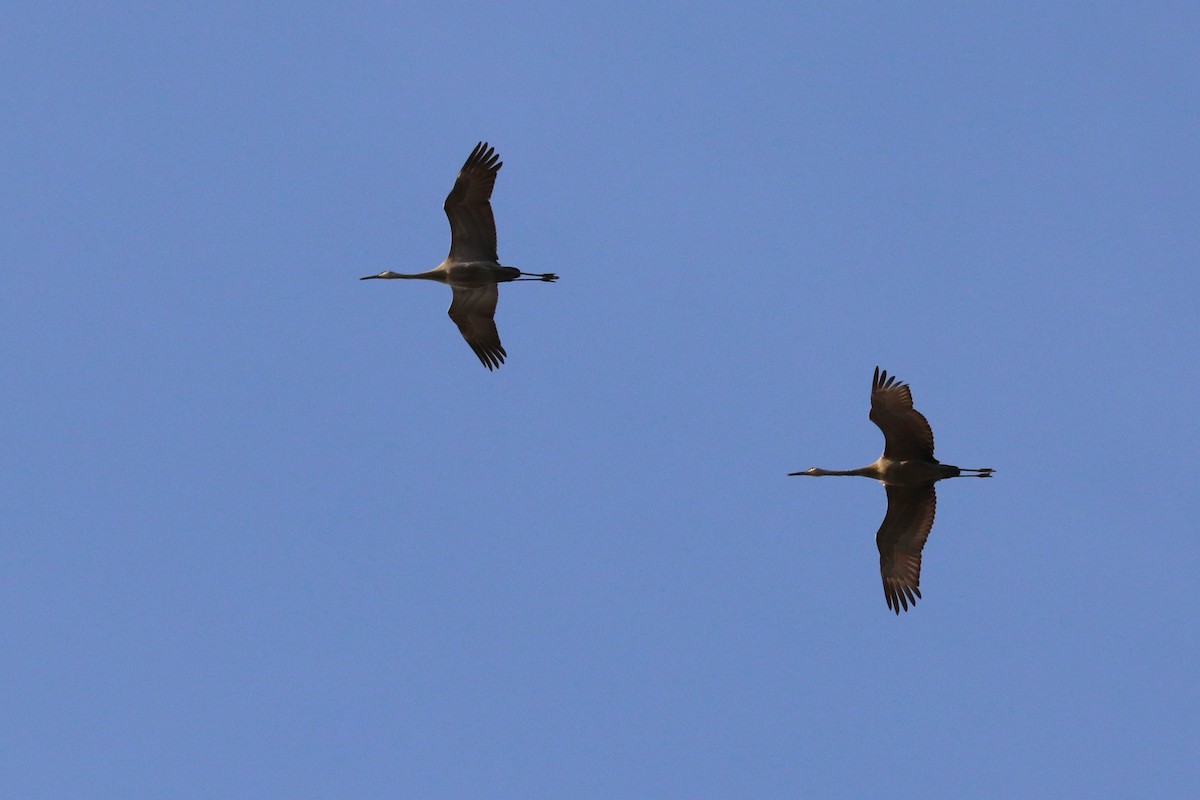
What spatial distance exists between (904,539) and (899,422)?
2602 millimetres

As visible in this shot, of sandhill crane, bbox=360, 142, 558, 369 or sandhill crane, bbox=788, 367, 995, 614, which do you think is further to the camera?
sandhill crane, bbox=360, 142, 558, 369

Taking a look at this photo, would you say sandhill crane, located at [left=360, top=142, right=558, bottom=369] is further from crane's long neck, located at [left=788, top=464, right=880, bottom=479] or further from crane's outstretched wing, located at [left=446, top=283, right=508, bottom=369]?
crane's long neck, located at [left=788, top=464, right=880, bottom=479]

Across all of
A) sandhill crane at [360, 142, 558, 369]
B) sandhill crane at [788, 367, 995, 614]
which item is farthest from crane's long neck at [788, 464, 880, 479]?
sandhill crane at [360, 142, 558, 369]

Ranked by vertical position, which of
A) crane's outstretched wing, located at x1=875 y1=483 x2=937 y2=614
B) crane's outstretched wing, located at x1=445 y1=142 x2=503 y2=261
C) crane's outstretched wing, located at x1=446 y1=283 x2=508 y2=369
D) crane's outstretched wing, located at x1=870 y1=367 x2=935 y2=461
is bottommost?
crane's outstretched wing, located at x1=875 y1=483 x2=937 y2=614

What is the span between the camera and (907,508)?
32.2 m

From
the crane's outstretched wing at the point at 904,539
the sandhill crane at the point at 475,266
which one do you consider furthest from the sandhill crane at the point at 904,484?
the sandhill crane at the point at 475,266

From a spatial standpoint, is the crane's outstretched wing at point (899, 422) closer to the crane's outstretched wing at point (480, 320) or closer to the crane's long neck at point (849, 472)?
the crane's long neck at point (849, 472)

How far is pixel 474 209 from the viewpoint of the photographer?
34375 millimetres

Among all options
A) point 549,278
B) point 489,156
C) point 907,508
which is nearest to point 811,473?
point 907,508

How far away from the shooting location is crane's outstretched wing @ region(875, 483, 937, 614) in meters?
32.1

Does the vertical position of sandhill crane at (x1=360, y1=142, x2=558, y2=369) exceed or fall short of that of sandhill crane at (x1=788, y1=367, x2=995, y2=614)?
it exceeds it

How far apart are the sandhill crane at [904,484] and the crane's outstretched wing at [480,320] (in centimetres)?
858

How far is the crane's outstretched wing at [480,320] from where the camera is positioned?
35.9 meters

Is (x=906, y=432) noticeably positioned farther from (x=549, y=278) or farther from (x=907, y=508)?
(x=549, y=278)
